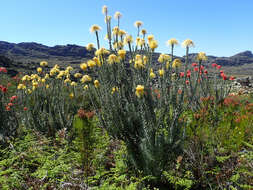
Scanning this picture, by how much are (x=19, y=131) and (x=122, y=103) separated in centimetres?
284

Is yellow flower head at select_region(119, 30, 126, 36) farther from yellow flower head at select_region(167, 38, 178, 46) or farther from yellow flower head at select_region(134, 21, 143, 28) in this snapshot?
yellow flower head at select_region(167, 38, 178, 46)

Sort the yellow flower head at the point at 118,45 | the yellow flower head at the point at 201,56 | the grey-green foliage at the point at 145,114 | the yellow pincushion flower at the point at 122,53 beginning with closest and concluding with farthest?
the grey-green foliage at the point at 145,114 → the yellow flower head at the point at 201,56 → the yellow pincushion flower at the point at 122,53 → the yellow flower head at the point at 118,45

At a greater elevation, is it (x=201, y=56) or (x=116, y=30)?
(x=116, y=30)

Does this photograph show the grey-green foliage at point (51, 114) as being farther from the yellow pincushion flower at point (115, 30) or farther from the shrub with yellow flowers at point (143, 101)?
the yellow pincushion flower at point (115, 30)

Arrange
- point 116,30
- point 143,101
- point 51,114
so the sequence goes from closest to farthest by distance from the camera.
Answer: point 143,101
point 116,30
point 51,114

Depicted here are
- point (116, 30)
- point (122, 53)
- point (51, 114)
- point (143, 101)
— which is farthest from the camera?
point (51, 114)

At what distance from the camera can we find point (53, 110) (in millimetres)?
4461

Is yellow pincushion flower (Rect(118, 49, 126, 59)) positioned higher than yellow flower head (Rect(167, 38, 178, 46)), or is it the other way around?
yellow flower head (Rect(167, 38, 178, 46))

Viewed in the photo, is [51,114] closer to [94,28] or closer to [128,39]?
[94,28]

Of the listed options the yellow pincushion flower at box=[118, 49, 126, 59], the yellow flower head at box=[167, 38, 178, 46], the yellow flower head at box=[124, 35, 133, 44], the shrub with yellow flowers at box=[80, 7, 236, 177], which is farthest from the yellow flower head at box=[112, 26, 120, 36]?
the yellow flower head at box=[167, 38, 178, 46]

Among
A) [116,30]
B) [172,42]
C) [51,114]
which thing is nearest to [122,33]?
[116,30]

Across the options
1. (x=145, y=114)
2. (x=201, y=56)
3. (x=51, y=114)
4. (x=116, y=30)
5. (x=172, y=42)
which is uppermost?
(x=116, y=30)

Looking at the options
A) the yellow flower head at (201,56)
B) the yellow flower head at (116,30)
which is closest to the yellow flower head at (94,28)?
the yellow flower head at (116,30)

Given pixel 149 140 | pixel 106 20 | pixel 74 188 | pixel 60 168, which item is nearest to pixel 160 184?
pixel 149 140
